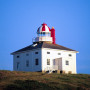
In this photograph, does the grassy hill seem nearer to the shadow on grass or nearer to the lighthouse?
the shadow on grass

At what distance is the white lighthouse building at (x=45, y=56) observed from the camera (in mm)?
43094

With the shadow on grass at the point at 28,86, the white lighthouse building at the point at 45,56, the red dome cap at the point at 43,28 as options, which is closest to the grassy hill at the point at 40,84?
the shadow on grass at the point at 28,86

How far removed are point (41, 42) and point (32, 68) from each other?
16.9 feet

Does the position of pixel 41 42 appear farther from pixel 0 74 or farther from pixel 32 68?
pixel 0 74

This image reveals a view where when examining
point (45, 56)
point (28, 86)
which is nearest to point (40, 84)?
point (28, 86)

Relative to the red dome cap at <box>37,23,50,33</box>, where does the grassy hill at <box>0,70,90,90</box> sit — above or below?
below

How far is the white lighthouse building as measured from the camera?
4309 centimetres

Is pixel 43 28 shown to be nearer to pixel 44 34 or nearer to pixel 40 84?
pixel 44 34

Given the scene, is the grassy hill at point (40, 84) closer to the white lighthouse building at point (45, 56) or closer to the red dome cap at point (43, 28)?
the white lighthouse building at point (45, 56)

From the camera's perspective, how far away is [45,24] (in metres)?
48.0

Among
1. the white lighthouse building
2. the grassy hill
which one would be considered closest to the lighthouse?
the white lighthouse building

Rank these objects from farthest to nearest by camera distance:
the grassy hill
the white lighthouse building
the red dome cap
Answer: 1. the red dome cap
2. the white lighthouse building
3. the grassy hill

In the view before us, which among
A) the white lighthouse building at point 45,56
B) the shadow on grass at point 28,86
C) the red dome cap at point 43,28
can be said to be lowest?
the shadow on grass at point 28,86

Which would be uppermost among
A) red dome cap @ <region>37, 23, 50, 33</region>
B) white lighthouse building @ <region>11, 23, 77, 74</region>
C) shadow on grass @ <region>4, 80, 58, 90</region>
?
red dome cap @ <region>37, 23, 50, 33</region>
